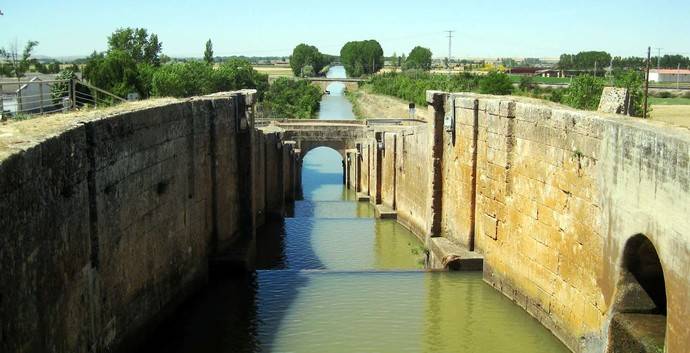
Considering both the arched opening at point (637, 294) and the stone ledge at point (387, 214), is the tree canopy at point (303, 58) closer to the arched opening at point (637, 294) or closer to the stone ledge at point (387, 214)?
the stone ledge at point (387, 214)

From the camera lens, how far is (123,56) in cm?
4778

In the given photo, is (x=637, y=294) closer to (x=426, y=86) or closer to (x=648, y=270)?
(x=648, y=270)

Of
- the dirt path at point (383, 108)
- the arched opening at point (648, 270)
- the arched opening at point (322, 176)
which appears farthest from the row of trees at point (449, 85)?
the arched opening at point (648, 270)

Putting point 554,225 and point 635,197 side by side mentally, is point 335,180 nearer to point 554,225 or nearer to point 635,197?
point 554,225

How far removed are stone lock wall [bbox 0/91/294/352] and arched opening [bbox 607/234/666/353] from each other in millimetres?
6145

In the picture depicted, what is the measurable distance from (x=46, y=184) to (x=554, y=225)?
7.21 meters

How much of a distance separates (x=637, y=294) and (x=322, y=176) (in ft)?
114

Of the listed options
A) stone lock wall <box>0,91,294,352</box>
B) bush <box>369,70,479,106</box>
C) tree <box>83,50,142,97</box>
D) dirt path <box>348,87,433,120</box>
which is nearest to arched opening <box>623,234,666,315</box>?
stone lock wall <box>0,91,294,352</box>

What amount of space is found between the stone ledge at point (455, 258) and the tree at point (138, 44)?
71.5 metres

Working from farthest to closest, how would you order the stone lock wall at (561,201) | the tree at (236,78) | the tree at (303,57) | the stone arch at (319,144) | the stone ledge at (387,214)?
the tree at (303,57), the tree at (236,78), the stone arch at (319,144), the stone ledge at (387,214), the stone lock wall at (561,201)

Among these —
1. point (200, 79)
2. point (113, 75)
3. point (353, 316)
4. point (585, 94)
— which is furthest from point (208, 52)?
point (353, 316)

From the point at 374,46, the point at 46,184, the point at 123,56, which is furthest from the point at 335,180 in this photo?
the point at 374,46

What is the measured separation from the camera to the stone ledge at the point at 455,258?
46.0 feet

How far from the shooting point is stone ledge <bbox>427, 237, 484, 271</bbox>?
46.0 feet
